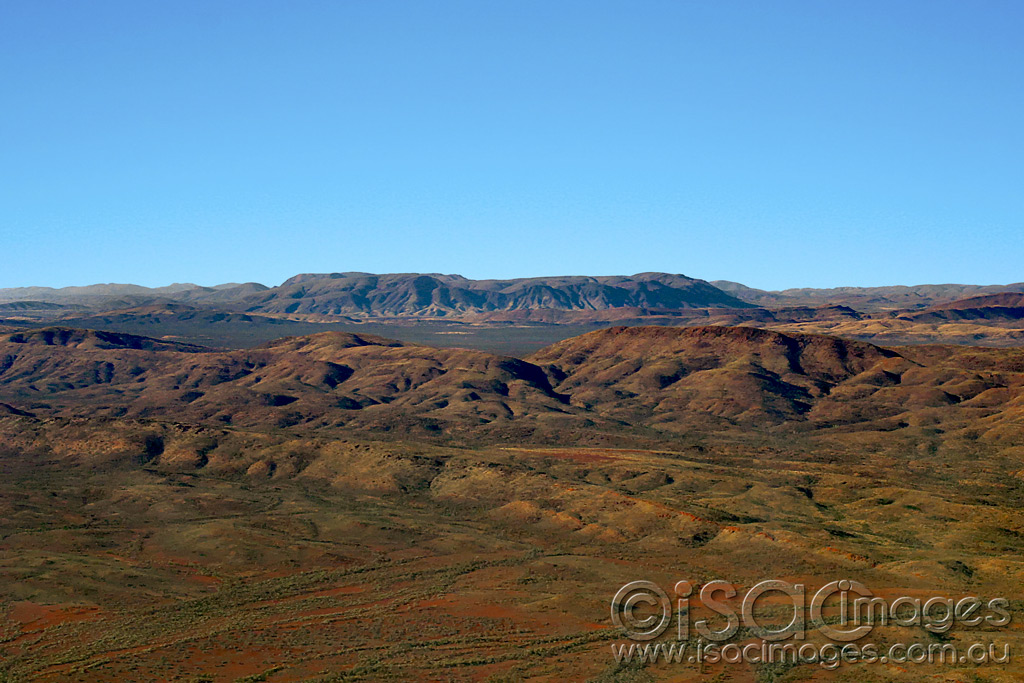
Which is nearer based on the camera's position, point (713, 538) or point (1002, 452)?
point (713, 538)

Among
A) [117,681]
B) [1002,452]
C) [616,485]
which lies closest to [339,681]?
[117,681]

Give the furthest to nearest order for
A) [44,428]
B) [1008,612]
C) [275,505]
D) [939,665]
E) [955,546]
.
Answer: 1. [44,428]
2. [275,505]
3. [955,546]
4. [1008,612]
5. [939,665]

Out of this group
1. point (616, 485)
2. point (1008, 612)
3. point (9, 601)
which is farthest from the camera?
point (616, 485)

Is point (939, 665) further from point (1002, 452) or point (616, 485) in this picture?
point (1002, 452)

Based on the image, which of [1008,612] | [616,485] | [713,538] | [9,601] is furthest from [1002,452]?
[9,601]

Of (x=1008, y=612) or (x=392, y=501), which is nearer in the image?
(x=1008, y=612)

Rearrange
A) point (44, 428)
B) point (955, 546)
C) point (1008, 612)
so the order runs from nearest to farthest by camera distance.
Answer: point (1008, 612) → point (955, 546) → point (44, 428)

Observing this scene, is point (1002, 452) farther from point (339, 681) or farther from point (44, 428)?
point (44, 428)

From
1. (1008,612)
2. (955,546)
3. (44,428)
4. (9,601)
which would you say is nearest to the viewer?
(1008,612)

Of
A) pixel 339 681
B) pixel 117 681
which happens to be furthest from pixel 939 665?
pixel 117 681
